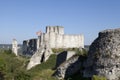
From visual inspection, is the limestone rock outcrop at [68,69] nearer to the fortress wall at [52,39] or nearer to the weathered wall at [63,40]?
the weathered wall at [63,40]

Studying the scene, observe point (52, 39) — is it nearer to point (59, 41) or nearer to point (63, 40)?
point (59, 41)

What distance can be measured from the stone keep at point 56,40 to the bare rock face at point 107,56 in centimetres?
4962

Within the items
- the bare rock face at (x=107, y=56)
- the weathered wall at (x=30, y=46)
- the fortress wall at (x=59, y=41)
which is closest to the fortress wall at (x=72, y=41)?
the fortress wall at (x=59, y=41)

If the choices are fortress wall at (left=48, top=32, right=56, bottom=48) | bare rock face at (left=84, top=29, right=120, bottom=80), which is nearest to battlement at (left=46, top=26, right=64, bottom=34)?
fortress wall at (left=48, top=32, right=56, bottom=48)

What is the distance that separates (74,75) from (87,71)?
321cm

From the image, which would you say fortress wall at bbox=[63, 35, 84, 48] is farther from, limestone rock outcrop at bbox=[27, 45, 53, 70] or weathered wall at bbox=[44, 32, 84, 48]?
limestone rock outcrop at bbox=[27, 45, 53, 70]

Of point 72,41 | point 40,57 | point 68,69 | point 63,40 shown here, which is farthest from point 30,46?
point 68,69

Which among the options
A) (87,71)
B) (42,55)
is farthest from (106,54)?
(42,55)

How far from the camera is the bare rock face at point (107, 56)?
33603mm

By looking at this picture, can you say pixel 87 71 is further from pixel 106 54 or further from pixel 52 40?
pixel 52 40

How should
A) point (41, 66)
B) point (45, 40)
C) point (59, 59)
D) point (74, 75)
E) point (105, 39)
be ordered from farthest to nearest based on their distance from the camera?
point (45, 40), point (41, 66), point (59, 59), point (74, 75), point (105, 39)

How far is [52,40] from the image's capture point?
8888 centimetres

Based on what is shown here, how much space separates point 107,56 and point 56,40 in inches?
2194

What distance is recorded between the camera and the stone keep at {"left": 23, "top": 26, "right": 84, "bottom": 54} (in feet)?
290
